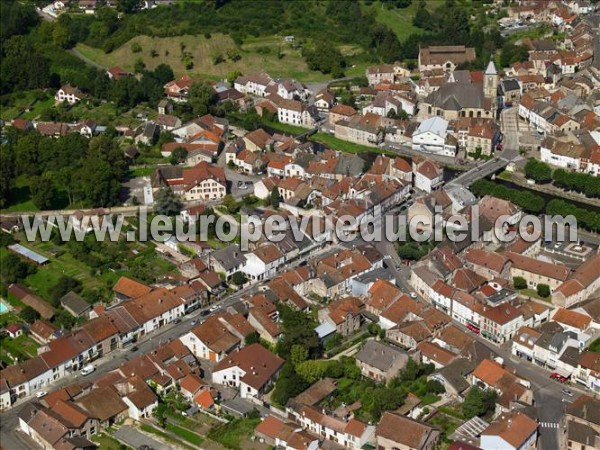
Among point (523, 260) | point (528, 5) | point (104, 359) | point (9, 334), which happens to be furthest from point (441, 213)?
point (528, 5)

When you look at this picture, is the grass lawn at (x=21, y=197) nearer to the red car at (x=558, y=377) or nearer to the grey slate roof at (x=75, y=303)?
the grey slate roof at (x=75, y=303)

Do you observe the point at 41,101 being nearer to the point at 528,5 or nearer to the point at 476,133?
the point at 476,133

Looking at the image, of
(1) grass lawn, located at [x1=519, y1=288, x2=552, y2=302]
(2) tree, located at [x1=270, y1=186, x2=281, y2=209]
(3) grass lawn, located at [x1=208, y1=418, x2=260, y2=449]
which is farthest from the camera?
(2) tree, located at [x1=270, y1=186, x2=281, y2=209]

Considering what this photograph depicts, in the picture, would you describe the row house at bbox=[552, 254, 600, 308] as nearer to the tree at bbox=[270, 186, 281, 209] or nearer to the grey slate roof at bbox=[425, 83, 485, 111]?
the tree at bbox=[270, 186, 281, 209]

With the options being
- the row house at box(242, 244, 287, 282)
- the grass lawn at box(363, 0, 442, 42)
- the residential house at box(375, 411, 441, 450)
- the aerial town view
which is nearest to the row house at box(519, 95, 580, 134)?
the aerial town view

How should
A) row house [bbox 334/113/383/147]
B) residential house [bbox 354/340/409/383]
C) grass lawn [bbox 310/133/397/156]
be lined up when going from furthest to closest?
row house [bbox 334/113/383/147], grass lawn [bbox 310/133/397/156], residential house [bbox 354/340/409/383]

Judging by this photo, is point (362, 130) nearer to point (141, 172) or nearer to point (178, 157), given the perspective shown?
point (178, 157)

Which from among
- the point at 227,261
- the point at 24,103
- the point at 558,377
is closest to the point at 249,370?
the point at 227,261
